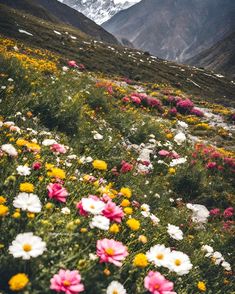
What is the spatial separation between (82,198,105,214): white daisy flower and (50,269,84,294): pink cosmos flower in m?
0.60

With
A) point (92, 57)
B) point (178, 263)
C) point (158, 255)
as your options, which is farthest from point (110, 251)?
point (92, 57)

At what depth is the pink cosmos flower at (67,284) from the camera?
6.32 feet

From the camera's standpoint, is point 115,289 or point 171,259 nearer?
point 115,289

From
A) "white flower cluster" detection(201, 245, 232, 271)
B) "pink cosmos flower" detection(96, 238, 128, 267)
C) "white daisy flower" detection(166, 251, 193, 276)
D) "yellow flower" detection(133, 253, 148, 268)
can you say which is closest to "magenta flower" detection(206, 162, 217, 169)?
"white flower cluster" detection(201, 245, 232, 271)

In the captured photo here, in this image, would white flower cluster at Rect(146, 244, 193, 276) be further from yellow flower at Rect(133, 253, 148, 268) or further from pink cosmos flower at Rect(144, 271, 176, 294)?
pink cosmos flower at Rect(144, 271, 176, 294)

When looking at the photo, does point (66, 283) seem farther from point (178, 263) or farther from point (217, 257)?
point (217, 257)

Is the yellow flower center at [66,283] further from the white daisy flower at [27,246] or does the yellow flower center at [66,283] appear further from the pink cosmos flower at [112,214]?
the pink cosmos flower at [112,214]

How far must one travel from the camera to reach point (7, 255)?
7.82 feet

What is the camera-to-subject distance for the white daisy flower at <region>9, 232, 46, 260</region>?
2039 millimetres

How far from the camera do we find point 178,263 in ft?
8.80

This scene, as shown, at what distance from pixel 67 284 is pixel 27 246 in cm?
33

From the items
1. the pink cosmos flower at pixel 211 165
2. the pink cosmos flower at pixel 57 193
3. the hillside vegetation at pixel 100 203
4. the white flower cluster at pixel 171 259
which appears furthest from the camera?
the pink cosmos flower at pixel 211 165

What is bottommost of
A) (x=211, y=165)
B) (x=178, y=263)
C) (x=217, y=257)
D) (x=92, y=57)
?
(x=92, y=57)

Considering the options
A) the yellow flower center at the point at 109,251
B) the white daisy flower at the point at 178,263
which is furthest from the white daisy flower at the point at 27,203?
the white daisy flower at the point at 178,263
